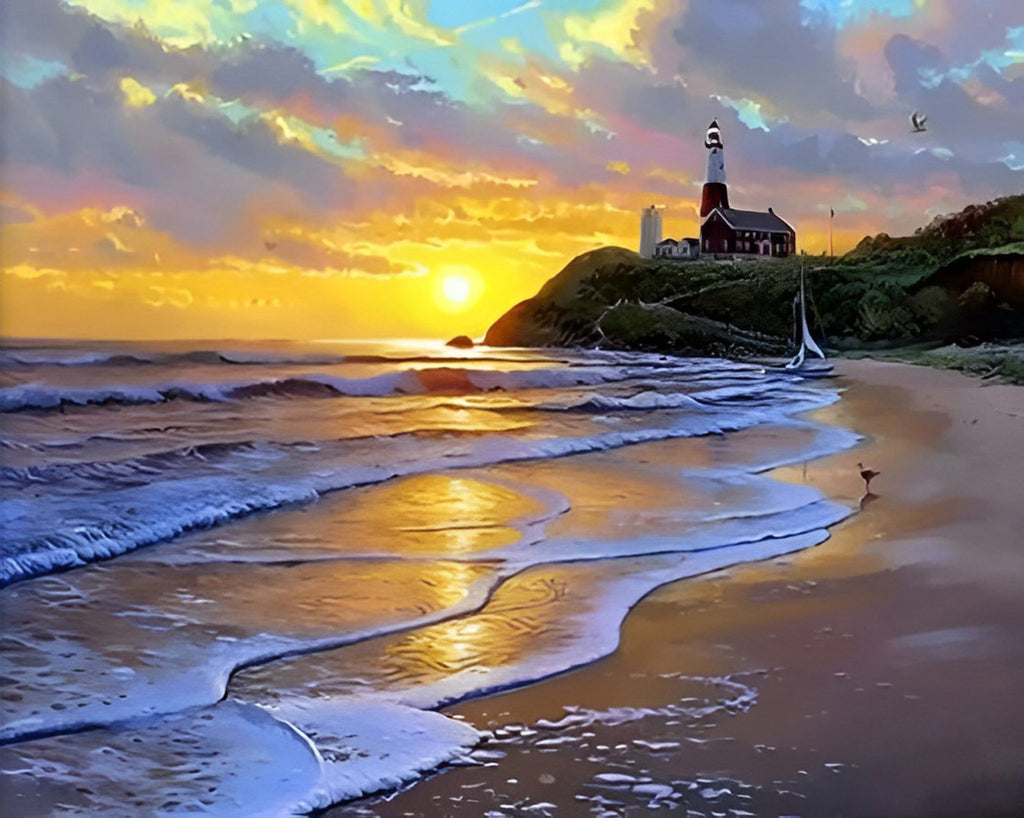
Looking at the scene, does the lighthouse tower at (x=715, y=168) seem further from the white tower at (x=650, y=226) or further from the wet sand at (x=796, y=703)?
the wet sand at (x=796, y=703)

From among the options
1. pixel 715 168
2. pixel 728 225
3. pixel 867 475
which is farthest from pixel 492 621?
pixel 728 225

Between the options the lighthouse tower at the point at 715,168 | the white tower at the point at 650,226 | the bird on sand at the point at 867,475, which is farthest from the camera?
the white tower at the point at 650,226

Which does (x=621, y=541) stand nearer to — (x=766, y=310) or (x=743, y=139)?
(x=743, y=139)

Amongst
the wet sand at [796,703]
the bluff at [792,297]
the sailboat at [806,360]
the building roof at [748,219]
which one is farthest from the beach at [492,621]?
the sailboat at [806,360]

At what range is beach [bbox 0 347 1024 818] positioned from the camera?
1.04 metres

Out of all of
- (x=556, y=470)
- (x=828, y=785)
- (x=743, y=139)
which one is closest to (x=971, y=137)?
(x=743, y=139)

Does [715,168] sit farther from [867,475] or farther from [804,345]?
[804,345]

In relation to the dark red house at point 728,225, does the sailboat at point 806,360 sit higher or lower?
lower

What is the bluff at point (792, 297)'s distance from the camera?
12.4ft

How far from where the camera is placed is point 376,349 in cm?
Result: 353

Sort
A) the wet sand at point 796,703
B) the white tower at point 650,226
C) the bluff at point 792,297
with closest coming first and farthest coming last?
1. the wet sand at point 796,703
2. the white tower at point 650,226
3. the bluff at point 792,297

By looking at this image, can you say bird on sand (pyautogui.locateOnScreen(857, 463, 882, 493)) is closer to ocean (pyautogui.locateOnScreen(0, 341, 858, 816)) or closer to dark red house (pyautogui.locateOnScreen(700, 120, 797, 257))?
ocean (pyautogui.locateOnScreen(0, 341, 858, 816))

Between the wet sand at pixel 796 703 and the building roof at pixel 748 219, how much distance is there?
1.81m

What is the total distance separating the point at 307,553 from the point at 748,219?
2470mm
